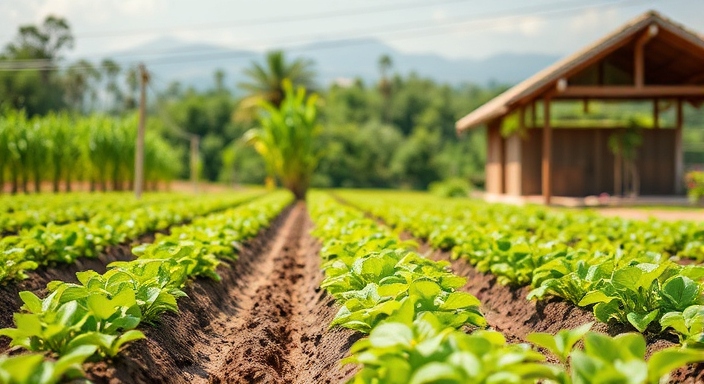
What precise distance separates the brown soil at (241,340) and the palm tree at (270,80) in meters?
43.7

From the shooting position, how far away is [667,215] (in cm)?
1587

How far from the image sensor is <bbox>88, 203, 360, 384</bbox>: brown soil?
388 centimetres

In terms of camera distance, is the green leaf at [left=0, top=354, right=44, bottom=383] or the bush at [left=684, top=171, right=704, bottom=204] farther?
the bush at [left=684, top=171, right=704, bottom=204]

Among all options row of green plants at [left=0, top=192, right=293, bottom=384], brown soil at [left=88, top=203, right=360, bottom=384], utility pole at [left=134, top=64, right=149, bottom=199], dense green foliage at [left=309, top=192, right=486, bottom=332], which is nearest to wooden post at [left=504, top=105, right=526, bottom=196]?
utility pole at [left=134, top=64, right=149, bottom=199]

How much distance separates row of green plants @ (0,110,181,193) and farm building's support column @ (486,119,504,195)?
15.0 m

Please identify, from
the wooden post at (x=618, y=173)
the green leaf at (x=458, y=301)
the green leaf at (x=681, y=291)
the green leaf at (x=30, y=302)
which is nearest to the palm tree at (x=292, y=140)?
the wooden post at (x=618, y=173)

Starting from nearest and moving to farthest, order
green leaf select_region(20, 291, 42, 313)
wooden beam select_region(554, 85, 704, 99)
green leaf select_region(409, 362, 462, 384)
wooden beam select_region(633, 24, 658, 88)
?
Answer: 1. green leaf select_region(409, 362, 462, 384)
2. green leaf select_region(20, 291, 42, 313)
3. wooden beam select_region(633, 24, 658, 88)
4. wooden beam select_region(554, 85, 704, 99)

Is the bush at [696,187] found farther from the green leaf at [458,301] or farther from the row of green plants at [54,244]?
the green leaf at [458,301]

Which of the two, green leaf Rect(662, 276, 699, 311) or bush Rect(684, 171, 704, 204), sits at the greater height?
green leaf Rect(662, 276, 699, 311)

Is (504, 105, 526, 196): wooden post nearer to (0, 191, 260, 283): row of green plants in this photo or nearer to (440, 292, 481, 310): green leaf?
A: (0, 191, 260, 283): row of green plants

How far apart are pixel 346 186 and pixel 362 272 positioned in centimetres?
5164

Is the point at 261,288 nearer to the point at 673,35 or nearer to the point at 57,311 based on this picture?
the point at 57,311

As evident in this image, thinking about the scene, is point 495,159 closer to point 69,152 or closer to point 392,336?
point 69,152

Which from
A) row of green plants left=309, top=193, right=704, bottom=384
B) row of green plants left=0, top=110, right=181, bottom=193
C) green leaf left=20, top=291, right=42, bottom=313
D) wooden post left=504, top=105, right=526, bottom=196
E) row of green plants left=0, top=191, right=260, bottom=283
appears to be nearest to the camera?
row of green plants left=309, top=193, right=704, bottom=384
